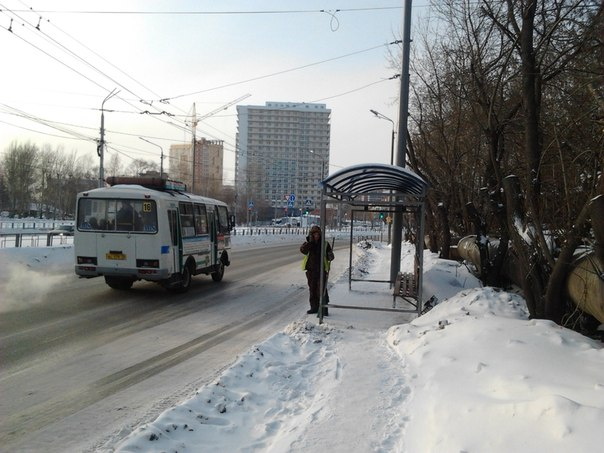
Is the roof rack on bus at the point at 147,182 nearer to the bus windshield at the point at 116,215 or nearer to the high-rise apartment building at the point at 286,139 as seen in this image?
the bus windshield at the point at 116,215

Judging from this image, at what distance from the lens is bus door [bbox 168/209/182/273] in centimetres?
1181

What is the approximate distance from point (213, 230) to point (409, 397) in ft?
34.8

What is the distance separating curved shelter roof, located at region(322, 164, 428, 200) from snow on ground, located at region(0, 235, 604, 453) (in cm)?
276

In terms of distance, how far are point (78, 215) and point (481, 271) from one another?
9358 mm

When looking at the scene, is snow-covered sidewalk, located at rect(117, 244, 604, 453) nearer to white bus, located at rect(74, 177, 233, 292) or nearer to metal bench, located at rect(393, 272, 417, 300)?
metal bench, located at rect(393, 272, 417, 300)

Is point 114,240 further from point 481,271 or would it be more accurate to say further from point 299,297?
point 481,271

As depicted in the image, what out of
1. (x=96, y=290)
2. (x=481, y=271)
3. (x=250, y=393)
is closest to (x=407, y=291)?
(x=481, y=271)

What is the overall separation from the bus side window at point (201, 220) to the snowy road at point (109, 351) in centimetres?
172

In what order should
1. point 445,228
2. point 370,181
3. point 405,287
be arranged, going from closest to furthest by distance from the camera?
point 370,181
point 405,287
point 445,228

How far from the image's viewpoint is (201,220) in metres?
13.9

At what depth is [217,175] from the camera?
66.2 m

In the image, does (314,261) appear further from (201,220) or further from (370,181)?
(201,220)

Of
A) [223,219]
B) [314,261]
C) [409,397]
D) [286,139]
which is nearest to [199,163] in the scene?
[286,139]

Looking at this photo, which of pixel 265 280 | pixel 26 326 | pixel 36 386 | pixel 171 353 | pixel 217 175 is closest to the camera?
pixel 36 386
